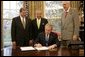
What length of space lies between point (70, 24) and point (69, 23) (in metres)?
0.02

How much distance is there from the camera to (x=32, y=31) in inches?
101

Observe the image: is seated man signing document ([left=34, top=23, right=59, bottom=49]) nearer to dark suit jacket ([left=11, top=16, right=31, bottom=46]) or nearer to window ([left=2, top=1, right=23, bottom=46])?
dark suit jacket ([left=11, top=16, right=31, bottom=46])

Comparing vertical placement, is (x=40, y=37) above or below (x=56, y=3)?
below

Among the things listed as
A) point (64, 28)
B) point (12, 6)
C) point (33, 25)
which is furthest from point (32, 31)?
point (12, 6)

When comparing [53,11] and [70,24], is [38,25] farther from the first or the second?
[53,11]

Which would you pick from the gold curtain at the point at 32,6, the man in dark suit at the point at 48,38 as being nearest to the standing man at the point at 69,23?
the man in dark suit at the point at 48,38

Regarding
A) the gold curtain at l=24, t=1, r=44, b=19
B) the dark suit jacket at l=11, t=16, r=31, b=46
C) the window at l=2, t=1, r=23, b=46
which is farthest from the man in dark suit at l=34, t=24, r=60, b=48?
the window at l=2, t=1, r=23, b=46

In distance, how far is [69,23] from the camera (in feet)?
7.49

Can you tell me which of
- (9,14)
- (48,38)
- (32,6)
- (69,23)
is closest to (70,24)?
(69,23)

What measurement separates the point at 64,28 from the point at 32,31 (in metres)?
0.48

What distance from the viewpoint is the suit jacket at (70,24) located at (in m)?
2.27

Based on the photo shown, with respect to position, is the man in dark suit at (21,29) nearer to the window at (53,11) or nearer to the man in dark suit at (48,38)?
the man in dark suit at (48,38)

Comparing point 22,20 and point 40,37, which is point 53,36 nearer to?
point 40,37

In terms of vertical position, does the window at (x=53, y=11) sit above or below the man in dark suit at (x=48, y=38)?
above
